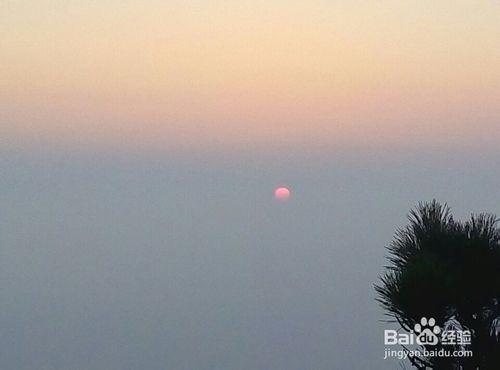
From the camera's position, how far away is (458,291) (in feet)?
22.7

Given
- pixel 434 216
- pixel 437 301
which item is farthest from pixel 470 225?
pixel 437 301

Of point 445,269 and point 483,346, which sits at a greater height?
point 445,269

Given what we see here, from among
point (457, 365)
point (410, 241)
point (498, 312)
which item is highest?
point (410, 241)

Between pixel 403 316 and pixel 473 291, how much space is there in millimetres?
650

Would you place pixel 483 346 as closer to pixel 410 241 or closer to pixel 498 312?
pixel 498 312

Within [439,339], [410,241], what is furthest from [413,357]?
[410,241]

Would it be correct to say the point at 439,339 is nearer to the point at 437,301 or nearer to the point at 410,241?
the point at 437,301

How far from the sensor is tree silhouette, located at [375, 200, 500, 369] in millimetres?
6801

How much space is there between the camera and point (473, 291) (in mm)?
6961

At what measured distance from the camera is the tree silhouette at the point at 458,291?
268 inches

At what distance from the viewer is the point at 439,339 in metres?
6.90

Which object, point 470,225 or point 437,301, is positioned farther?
point 470,225

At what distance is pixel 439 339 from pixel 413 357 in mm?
300

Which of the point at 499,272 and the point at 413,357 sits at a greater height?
the point at 499,272
